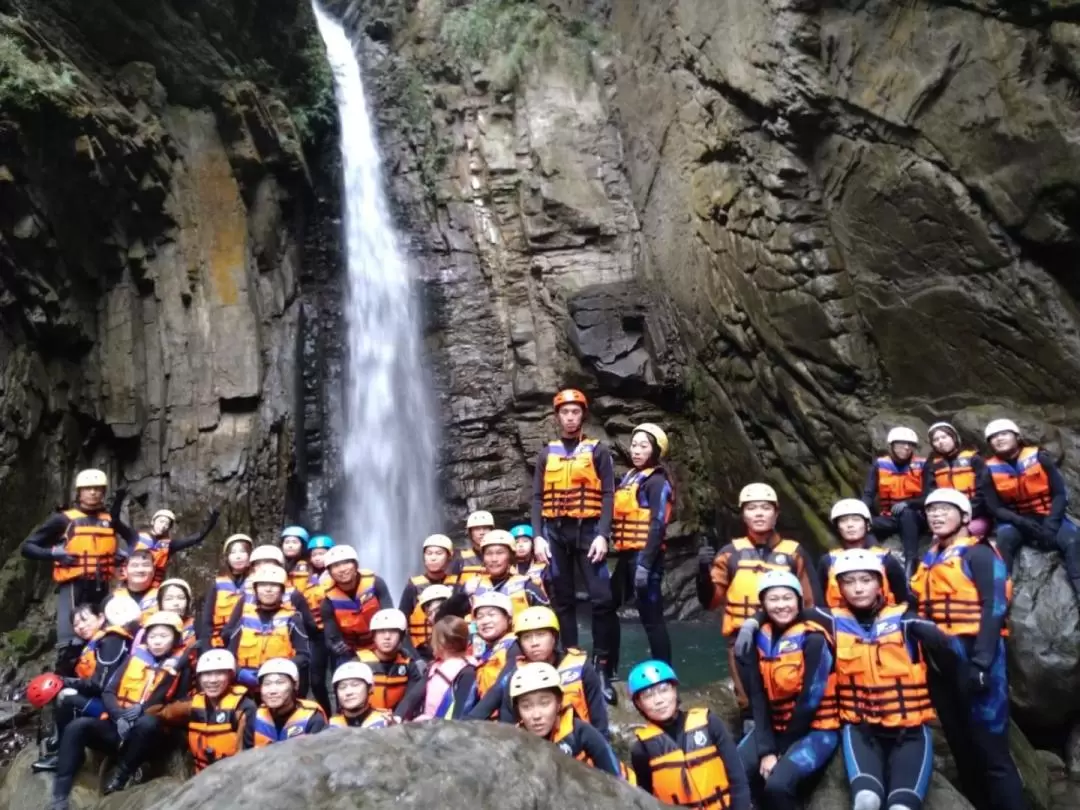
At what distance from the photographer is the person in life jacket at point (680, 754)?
466cm

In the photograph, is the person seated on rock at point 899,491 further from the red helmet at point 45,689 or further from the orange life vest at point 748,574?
the red helmet at point 45,689

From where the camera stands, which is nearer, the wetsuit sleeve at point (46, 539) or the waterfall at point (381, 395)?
the wetsuit sleeve at point (46, 539)

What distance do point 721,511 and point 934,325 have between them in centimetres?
536

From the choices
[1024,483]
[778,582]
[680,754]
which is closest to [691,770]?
[680,754]

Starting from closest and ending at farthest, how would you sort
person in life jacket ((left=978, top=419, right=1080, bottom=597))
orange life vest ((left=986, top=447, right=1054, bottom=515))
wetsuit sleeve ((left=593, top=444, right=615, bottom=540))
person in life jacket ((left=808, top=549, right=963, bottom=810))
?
person in life jacket ((left=808, top=549, right=963, bottom=810)) → wetsuit sleeve ((left=593, top=444, right=615, bottom=540)) → person in life jacket ((left=978, top=419, right=1080, bottom=597)) → orange life vest ((left=986, top=447, right=1054, bottom=515))

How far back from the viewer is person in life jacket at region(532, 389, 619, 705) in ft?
22.4

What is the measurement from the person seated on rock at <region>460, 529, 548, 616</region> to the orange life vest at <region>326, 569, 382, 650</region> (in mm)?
1009

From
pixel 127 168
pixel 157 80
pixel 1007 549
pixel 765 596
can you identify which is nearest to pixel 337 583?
pixel 765 596

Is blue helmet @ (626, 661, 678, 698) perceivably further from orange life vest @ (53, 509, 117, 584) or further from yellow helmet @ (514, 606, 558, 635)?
orange life vest @ (53, 509, 117, 584)

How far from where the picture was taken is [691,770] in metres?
4.70

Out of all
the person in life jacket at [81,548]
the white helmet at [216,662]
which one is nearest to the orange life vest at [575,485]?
the white helmet at [216,662]

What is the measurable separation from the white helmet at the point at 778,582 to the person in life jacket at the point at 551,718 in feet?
4.40

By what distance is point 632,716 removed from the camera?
666 centimetres

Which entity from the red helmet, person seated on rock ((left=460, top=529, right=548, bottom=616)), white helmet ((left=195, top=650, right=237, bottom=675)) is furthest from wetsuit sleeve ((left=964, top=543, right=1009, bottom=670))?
the red helmet
